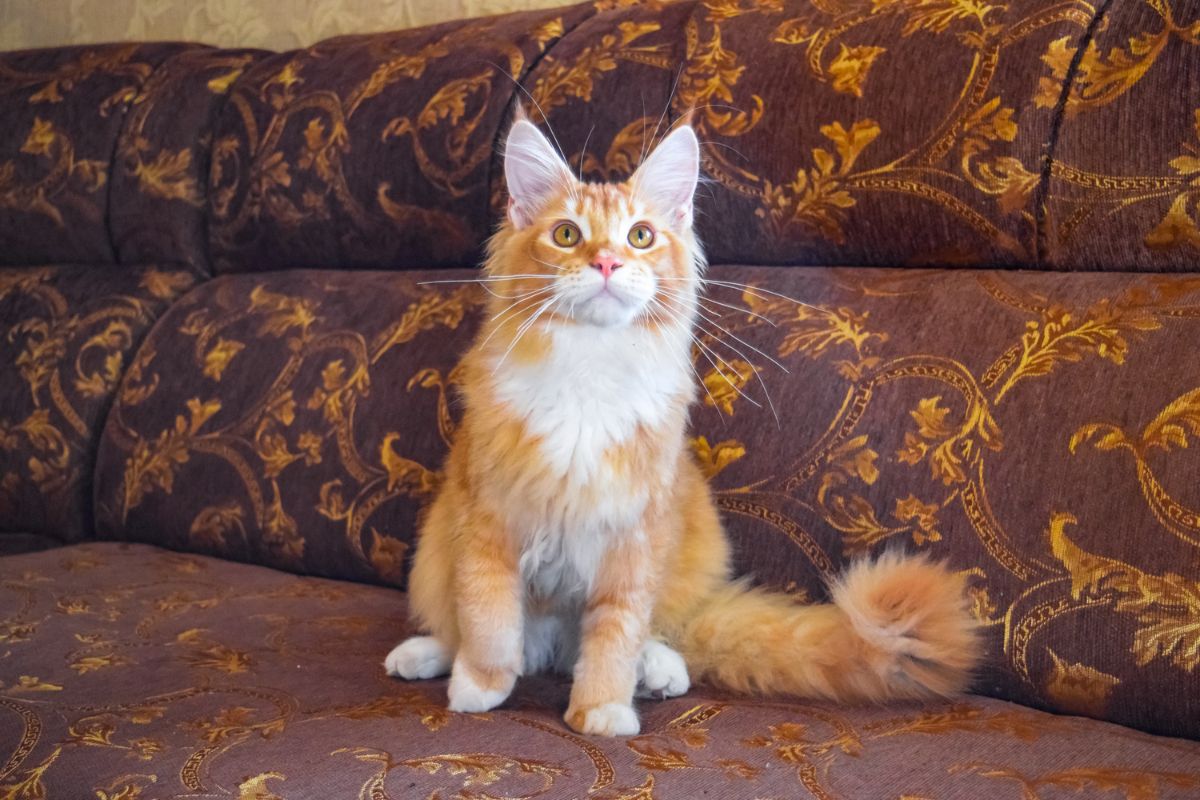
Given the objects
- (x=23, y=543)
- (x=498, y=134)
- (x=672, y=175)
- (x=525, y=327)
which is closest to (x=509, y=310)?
(x=525, y=327)

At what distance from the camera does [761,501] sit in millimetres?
1481

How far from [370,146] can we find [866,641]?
4.19ft

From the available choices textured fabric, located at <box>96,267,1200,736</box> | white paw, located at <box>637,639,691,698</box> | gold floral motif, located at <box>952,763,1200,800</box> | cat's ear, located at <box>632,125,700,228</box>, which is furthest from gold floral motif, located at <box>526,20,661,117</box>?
gold floral motif, located at <box>952,763,1200,800</box>

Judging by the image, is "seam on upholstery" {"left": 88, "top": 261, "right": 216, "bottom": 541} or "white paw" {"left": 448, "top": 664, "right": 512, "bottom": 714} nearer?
"white paw" {"left": 448, "top": 664, "right": 512, "bottom": 714}

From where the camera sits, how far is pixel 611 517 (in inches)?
51.0

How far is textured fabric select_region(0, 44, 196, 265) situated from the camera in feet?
7.75

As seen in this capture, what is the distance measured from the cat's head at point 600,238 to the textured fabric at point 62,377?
113cm

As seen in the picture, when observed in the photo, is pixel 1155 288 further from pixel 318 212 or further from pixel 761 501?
pixel 318 212

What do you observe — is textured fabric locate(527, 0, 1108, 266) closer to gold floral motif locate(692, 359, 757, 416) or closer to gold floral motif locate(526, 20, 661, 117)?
gold floral motif locate(526, 20, 661, 117)

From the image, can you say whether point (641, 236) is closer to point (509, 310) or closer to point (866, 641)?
point (509, 310)

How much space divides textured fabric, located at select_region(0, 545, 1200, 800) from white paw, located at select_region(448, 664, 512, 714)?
0.02m

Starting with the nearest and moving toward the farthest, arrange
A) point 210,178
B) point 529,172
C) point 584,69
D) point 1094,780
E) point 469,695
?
point 1094,780 < point 469,695 < point 529,172 < point 584,69 < point 210,178

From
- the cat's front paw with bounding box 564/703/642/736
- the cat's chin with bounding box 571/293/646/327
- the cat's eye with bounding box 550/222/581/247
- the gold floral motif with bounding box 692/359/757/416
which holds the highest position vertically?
the cat's eye with bounding box 550/222/581/247

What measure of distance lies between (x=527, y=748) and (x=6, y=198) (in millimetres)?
1970
